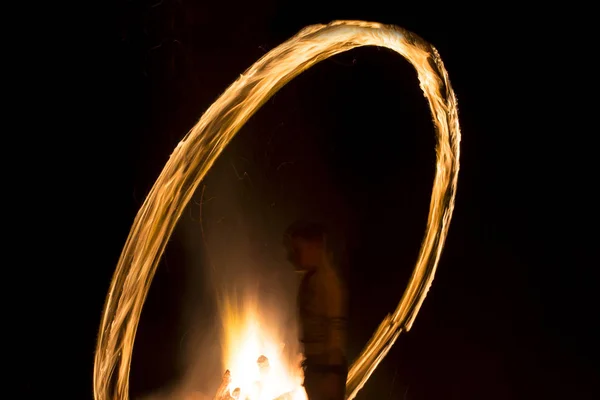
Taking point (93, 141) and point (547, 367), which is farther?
point (547, 367)

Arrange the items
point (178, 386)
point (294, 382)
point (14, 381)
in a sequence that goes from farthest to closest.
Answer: point (178, 386) < point (294, 382) < point (14, 381)

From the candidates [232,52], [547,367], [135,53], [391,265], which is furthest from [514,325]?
[135,53]

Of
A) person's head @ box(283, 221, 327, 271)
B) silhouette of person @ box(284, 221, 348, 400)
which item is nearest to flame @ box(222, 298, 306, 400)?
silhouette of person @ box(284, 221, 348, 400)

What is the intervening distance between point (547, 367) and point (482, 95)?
1.63 m

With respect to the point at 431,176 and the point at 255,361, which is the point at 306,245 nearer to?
the point at 255,361

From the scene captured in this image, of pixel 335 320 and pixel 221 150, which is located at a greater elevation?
pixel 221 150

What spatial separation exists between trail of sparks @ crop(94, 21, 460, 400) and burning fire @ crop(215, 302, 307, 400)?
40cm

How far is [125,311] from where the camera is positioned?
12.6ft

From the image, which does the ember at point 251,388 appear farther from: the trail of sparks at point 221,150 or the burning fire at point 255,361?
the trail of sparks at point 221,150

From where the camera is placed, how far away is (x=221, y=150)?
4141mm

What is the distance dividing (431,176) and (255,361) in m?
1.55

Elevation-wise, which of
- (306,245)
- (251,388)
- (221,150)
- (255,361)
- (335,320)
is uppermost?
(221,150)

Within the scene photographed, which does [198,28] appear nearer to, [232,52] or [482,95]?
[232,52]

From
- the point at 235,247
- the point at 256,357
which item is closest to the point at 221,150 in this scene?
the point at 235,247
